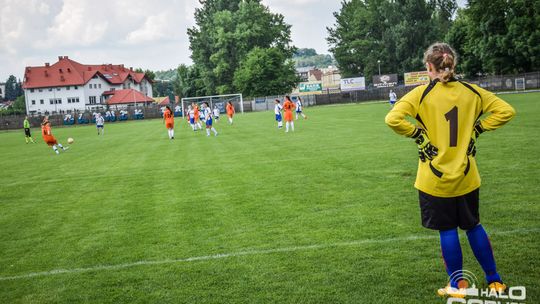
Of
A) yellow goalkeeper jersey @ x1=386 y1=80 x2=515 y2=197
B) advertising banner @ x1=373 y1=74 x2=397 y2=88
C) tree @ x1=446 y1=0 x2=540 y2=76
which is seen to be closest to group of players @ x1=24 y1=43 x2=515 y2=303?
yellow goalkeeper jersey @ x1=386 y1=80 x2=515 y2=197

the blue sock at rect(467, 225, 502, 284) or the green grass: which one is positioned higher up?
the blue sock at rect(467, 225, 502, 284)

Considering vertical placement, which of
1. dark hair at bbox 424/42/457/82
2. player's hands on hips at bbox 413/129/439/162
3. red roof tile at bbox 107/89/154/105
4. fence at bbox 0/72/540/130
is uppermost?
red roof tile at bbox 107/89/154/105

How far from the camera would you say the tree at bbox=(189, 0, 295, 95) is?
287 ft

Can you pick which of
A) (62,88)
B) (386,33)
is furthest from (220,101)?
(62,88)

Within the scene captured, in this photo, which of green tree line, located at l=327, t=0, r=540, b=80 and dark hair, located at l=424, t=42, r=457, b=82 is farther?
green tree line, located at l=327, t=0, r=540, b=80

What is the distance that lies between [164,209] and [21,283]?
3.57m

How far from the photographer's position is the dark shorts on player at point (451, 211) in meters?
4.09

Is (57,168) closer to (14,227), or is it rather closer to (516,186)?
(14,227)

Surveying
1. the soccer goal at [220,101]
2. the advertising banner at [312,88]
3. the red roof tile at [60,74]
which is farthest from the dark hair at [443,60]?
the red roof tile at [60,74]

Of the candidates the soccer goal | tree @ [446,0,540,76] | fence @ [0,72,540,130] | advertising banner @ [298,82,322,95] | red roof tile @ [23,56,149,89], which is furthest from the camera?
red roof tile @ [23,56,149,89]

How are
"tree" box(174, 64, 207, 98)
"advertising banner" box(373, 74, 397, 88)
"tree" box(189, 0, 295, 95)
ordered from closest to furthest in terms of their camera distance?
1. "advertising banner" box(373, 74, 397, 88)
2. "tree" box(189, 0, 295, 95)
3. "tree" box(174, 64, 207, 98)

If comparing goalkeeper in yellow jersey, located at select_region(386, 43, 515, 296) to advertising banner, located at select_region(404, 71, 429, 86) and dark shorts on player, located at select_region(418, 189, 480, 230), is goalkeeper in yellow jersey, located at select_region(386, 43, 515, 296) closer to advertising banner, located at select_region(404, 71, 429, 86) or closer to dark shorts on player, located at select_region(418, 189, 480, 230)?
dark shorts on player, located at select_region(418, 189, 480, 230)

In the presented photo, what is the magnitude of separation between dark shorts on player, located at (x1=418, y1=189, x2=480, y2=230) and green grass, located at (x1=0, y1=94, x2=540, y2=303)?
79 centimetres

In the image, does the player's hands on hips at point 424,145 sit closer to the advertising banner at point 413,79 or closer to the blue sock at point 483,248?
the blue sock at point 483,248
